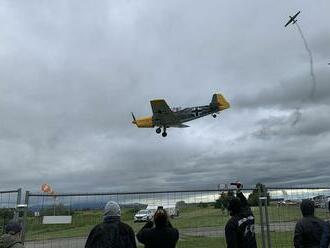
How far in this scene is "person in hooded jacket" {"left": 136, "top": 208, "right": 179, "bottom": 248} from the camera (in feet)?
22.4

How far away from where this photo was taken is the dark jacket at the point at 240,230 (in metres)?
7.12

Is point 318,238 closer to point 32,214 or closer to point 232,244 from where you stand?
point 232,244

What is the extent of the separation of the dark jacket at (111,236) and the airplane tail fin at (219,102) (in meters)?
34.3

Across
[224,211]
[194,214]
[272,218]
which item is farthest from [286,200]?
[194,214]

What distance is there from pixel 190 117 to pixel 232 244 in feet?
105

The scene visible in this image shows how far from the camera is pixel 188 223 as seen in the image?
9.73 metres

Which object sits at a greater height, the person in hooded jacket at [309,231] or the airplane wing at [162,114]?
the airplane wing at [162,114]

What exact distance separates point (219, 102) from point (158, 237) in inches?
1334

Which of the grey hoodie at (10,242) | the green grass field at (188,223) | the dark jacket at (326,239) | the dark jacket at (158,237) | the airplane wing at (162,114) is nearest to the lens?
the grey hoodie at (10,242)

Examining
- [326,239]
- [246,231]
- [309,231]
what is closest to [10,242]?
[246,231]

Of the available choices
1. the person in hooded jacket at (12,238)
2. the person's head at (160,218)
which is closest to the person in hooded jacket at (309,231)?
the person's head at (160,218)

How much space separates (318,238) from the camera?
280 inches

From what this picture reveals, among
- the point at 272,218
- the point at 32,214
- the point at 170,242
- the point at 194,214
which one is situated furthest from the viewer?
the point at 272,218

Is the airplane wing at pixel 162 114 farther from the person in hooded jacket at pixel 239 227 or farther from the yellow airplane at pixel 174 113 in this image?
the person in hooded jacket at pixel 239 227
